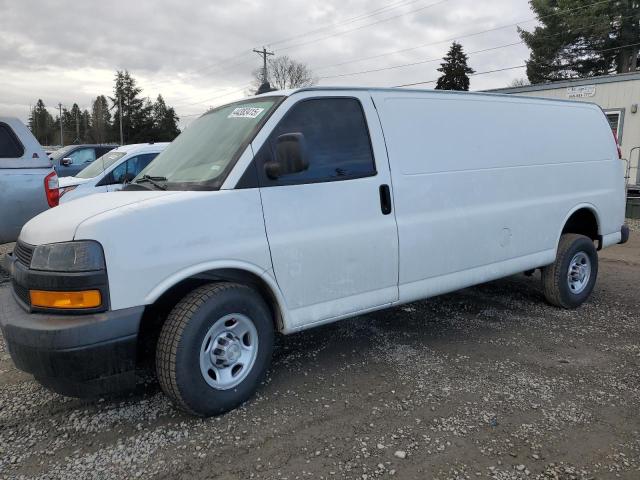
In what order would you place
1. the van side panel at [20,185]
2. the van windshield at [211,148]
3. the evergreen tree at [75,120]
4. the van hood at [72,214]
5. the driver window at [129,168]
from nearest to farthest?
the van hood at [72,214] < the van windshield at [211,148] < the van side panel at [20,185] < the driver window at [129,168] < the evergreen tree at [75,120]

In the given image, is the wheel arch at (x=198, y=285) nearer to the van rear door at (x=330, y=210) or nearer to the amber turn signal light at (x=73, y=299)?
the van rear door at (x=330, y=210)

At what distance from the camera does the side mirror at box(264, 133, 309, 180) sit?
317 cm

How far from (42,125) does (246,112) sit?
119073 mm

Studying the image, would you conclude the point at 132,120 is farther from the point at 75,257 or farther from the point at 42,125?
the point at 75,257

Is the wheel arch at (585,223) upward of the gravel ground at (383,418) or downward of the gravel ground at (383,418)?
upward

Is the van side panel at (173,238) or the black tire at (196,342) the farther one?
the black tire at (196,342)

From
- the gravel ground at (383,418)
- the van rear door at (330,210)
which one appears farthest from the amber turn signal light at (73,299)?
the van rear door at (330,210)

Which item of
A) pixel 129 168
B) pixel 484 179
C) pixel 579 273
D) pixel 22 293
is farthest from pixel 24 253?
pixel 129 168

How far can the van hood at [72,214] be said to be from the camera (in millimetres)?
2815

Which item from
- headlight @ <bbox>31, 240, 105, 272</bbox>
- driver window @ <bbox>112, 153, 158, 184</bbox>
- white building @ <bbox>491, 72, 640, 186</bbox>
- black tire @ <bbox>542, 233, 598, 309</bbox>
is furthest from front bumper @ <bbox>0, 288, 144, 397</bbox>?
white building @ <bbox>491, 72, 640, 186</bbox>

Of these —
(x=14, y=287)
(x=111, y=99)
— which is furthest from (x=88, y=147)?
(x=111, y=99)

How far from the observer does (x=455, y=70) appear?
4519cm

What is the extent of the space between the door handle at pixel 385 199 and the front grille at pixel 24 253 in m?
2.26

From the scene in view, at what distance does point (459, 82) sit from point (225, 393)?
46.0 m
